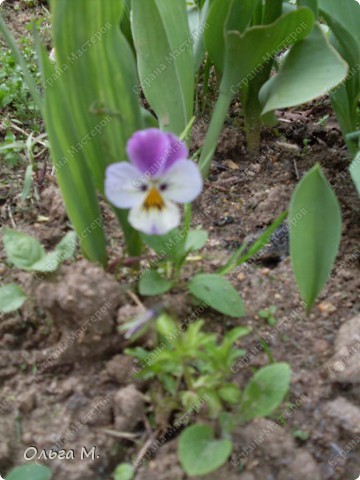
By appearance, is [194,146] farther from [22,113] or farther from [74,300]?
[74,300]

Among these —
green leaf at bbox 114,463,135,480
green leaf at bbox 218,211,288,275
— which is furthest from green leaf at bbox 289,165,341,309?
green leaf at bbox 114,463,135,480

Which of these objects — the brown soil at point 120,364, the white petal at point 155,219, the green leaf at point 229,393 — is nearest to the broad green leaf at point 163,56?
the brown soil at point 120,364

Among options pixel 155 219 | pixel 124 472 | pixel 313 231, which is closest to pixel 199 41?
pixel 313 231

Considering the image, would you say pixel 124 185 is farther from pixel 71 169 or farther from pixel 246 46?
pixel 246 46

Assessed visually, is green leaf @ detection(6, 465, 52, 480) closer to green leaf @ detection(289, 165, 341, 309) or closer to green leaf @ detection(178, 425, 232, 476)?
Result: green leaf @ detection(178, 425, 232, 476)

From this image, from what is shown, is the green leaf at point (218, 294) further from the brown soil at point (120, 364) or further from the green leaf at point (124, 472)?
the green leaf at point (124, 472)

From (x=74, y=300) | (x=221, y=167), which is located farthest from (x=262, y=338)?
(x=221, y=167)
